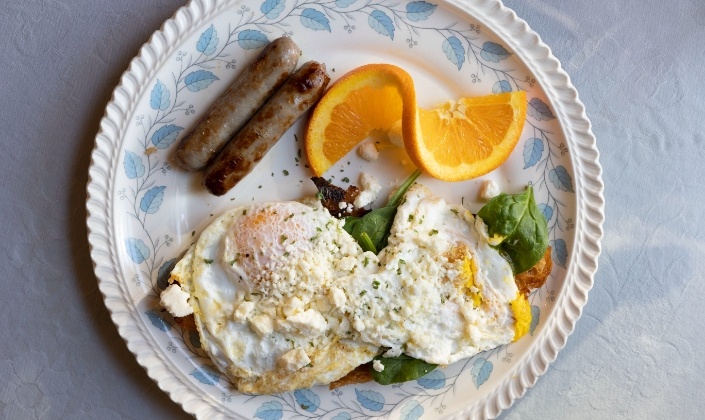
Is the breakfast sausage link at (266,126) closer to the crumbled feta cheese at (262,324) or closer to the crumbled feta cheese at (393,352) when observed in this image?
the crumbled feta cheese at (262,324)

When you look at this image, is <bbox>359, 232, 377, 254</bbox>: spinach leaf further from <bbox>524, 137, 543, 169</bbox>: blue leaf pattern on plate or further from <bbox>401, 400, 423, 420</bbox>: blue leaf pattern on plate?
<bbox>524, 137, 543, 169</bbox>: blue leaf pattern on plate

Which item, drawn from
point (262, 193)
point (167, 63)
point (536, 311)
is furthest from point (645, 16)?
point (167, 63)

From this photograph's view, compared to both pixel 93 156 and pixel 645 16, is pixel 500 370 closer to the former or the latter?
pixel 645 16

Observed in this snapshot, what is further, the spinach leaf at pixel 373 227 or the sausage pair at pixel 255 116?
the spinach leaf at pixel 373 227

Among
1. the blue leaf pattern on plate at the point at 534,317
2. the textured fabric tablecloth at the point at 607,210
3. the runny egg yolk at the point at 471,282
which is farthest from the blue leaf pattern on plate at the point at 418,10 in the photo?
the blue leaf pattern on plate at the point at 534,317

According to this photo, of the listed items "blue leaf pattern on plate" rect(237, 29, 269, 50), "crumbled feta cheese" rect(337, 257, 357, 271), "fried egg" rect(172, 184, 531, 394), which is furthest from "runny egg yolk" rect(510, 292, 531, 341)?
"blue leaf pattern on plate" rect(237, 29, 269, 50)
